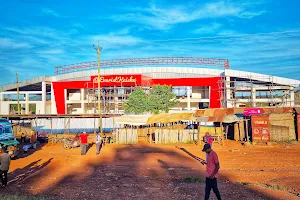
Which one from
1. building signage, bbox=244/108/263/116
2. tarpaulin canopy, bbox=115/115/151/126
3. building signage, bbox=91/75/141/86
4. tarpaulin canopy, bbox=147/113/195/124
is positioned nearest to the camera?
building signage, bbox=244/108/263/116

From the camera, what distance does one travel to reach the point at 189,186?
12.7 meters

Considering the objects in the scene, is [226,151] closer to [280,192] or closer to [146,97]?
[280,192]

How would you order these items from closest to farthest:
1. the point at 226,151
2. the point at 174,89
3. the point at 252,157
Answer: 1. the point at 252,157
2. the point at 226,151
3. the point at 174,89

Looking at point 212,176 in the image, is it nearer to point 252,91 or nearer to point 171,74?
point 252,91

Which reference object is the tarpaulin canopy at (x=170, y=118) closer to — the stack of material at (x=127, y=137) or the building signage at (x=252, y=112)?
the stack of material at (x=127, y=137)

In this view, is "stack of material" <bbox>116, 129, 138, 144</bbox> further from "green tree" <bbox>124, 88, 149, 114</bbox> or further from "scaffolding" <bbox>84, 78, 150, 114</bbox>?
"scaffolding" <bbox>84, 78, 150, 114</bbox>

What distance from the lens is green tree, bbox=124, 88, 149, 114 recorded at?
49125 mm

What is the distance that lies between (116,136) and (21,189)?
54.9 feet

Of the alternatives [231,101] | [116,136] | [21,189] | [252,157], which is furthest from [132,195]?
[231,101]

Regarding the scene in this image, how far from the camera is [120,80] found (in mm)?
56625

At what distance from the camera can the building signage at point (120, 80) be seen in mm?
55812

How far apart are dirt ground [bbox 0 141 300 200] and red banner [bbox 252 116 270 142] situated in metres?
1.57

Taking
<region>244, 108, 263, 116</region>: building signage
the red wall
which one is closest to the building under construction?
the red wall

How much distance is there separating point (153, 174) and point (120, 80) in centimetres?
4194
